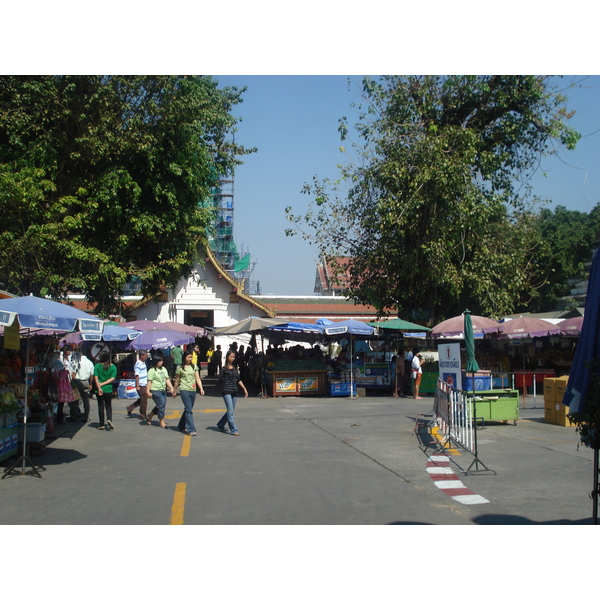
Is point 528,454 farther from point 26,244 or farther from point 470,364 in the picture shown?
point 26,244

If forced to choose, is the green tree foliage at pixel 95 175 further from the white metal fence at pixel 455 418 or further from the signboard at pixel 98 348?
the white metal fence at pixel 455 418

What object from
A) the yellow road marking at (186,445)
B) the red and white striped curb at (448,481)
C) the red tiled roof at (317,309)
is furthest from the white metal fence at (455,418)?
the red tiled roof at (317,309)

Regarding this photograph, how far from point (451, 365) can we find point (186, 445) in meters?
5.58

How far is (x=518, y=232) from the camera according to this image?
25.9 metres

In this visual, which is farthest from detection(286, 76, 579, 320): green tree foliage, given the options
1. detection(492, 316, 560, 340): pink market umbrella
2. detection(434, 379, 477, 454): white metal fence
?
detection(434, 379, 477, 454): white metal fence

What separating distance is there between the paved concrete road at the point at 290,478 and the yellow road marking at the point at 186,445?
0.8 inches

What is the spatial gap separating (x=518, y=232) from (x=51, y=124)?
19.2 m

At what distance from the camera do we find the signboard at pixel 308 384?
2241 centimetres

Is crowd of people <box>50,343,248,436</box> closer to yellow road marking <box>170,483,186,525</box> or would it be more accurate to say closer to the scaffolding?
yellow road marking <box>170,483,186,525</box>

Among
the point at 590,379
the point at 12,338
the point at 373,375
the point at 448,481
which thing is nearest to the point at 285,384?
the point at 373,375

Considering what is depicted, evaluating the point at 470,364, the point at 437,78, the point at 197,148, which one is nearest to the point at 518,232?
the point at 437,78

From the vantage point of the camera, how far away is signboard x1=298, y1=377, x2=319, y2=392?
22409mm

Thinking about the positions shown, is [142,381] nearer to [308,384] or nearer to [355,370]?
[308,384]

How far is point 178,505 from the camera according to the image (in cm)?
734
